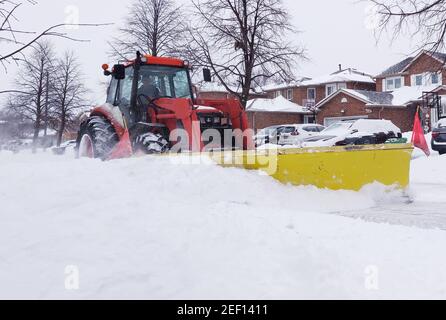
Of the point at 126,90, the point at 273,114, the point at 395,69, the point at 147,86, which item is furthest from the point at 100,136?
the point at 395,69

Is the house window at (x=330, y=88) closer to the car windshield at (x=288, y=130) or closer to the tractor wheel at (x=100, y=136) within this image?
the car windshield at (x=288, y=130)

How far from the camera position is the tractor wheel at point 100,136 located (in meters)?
7.36

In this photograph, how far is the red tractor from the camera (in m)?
6.86

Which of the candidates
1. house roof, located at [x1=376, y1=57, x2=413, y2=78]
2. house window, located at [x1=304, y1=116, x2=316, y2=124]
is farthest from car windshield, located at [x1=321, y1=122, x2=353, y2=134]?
house window, located at [x1=304, y1=116, x2=316, y2=124]

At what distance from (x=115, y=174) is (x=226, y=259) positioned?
262 cm

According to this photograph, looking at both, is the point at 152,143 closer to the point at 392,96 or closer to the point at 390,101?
the point at 390,101

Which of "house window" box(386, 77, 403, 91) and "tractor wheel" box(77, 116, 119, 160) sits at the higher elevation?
"house window" box(386, 77, 403, 91)

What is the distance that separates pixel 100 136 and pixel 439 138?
11.3 m

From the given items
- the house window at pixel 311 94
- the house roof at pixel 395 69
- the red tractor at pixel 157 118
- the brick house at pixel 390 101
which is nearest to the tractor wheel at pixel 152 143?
the red tractor at pixel 157 118

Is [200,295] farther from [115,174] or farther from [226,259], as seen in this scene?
[115,174]

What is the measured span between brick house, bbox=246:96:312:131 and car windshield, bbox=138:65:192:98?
1228 inches

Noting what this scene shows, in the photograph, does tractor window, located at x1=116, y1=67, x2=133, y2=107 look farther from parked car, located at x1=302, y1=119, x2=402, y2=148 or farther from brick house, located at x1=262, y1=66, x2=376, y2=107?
brick house, located at x1=262, y1=66, x2=376, y2=107

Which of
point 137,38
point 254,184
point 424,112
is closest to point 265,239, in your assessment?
point 254,184

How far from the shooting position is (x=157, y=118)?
7164mm
